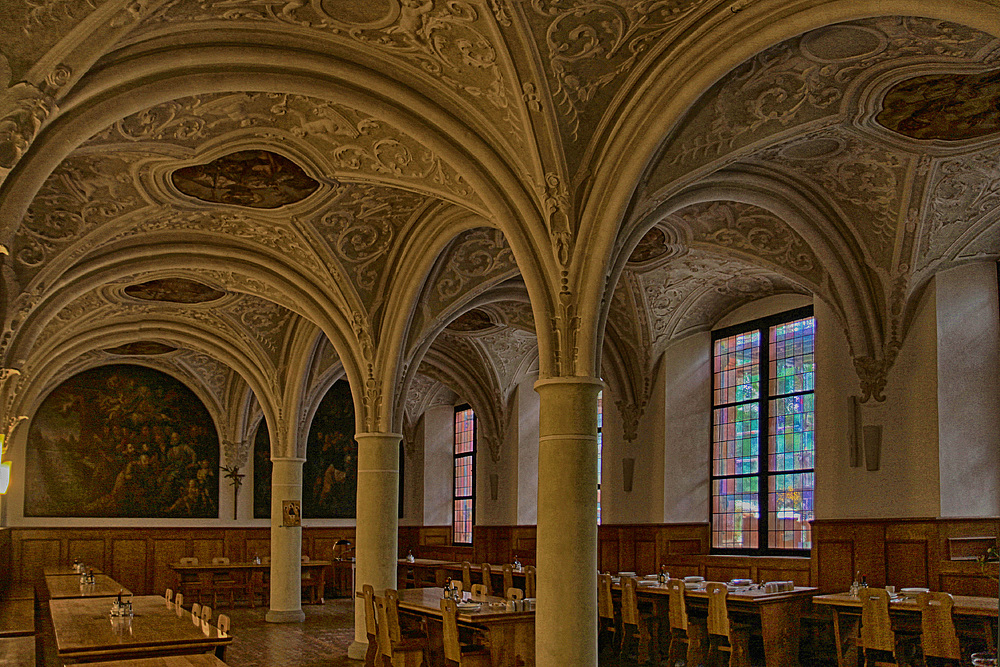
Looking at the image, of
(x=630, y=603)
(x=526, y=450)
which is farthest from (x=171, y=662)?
(x=526, y=450)

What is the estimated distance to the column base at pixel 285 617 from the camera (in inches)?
706

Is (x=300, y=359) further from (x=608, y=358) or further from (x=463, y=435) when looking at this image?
(x=463, y=435)

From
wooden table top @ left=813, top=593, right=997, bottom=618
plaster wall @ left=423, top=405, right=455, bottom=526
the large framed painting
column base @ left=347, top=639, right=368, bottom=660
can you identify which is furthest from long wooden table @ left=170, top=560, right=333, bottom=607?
wooden table top @ left=813, top=593, right=997, bottom=618

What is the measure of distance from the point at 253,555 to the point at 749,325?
1438 cm

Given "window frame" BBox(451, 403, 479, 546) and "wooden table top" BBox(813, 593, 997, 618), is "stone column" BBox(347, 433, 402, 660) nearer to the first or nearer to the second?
"wooden table top" BBox(813, 593, 997, 618)

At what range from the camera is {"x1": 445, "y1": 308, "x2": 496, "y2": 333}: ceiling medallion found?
59.8 feet

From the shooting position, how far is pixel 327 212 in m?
12.3

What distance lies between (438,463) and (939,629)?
17.9 meters

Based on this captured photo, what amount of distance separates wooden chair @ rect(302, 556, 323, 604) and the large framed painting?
276 cm

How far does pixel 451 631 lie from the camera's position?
9891mm

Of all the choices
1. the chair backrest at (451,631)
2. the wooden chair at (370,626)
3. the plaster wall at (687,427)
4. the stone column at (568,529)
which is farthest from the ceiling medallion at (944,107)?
the plaster wall at (687,427)

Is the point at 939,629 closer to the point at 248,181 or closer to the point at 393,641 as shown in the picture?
the point at 393,641

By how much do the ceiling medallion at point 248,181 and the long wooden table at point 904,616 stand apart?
7.60 meters

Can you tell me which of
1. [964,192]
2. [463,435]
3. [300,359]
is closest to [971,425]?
[964,192]
